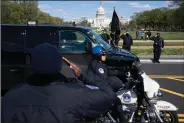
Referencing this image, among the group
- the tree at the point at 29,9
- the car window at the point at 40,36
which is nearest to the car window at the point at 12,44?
the car window at the point at 40,36

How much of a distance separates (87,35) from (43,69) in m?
5.10

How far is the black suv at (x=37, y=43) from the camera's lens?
21.4 ft

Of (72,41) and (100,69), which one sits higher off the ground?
(72,41)

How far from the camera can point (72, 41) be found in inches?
264

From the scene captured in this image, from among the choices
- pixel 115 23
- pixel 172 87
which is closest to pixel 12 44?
pixel 172 87

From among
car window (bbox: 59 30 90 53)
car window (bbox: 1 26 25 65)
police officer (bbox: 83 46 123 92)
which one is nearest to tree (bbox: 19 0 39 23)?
car window (bbox: 1 26 25 65)

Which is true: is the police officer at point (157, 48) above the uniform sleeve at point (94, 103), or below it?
below

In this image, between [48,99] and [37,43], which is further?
[37,43]

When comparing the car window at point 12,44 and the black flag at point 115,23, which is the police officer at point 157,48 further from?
the car window at point 12,44

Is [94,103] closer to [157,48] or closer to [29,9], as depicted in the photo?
[157,48]

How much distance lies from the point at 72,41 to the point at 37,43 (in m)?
0.71

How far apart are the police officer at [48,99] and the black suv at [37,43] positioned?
15.3 feet

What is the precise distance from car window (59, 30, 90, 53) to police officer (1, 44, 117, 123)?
478cm

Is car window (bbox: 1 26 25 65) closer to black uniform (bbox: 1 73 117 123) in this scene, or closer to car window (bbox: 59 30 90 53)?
car window (bbox: 59 30 90 53)
